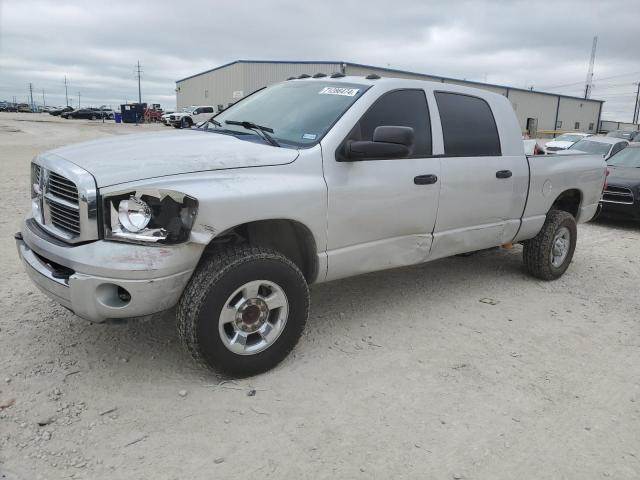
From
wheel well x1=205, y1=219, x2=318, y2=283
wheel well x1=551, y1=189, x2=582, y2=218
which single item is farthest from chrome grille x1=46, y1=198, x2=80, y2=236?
wheel well x1=551, y1=189, x2=582, y2=218

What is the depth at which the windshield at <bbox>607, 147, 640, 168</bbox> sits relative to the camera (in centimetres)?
1023

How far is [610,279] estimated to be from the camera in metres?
5.88

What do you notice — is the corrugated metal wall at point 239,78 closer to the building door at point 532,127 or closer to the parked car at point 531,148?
the building door at point 532,127

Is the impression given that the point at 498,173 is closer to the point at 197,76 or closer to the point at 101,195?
the point at 101,195

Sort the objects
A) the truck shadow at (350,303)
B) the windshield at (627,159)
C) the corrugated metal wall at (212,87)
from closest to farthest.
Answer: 1. the truck shadow at (350,303)
2. the windshield at (627,159)
3. the corrugated metal wall at (212,87)

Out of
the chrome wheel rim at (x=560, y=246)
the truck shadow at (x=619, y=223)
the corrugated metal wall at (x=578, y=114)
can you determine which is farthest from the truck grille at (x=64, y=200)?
the corrugated metal wall at (x=578, y=114)

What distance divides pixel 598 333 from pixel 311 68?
41149 mm

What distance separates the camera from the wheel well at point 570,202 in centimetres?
582

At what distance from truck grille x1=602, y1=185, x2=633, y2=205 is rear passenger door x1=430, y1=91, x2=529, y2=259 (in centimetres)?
542

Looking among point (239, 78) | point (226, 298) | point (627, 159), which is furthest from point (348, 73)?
point (226, 298)

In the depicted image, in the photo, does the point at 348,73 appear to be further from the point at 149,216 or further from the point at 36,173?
the point at 149,216

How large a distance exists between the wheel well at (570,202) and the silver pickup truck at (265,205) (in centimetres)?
135

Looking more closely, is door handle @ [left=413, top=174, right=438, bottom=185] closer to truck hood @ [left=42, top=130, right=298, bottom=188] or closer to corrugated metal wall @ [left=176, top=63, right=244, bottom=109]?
truck hood @ [left=42, top=130, right=298, bottom=188]

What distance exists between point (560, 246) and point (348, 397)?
11.9ft
